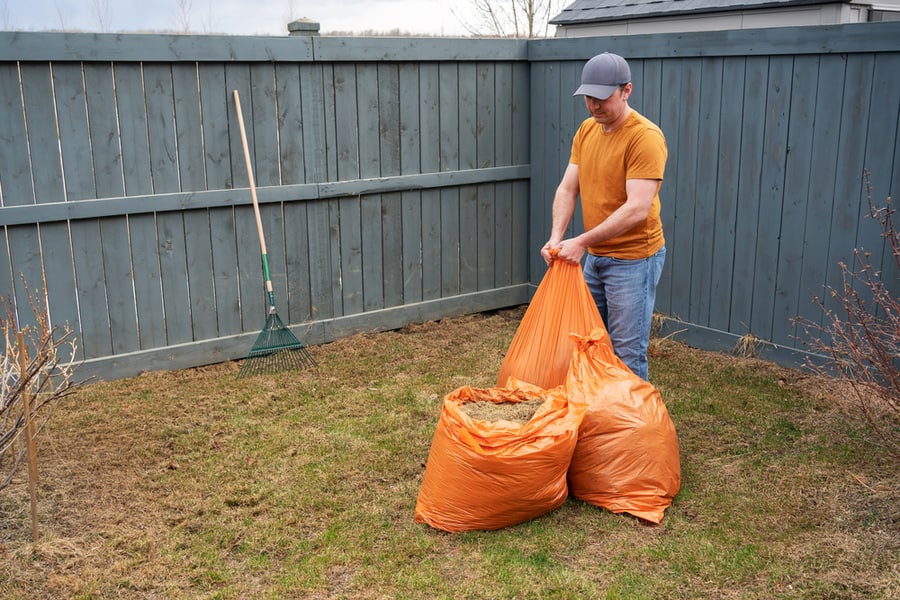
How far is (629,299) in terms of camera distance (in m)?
3.60

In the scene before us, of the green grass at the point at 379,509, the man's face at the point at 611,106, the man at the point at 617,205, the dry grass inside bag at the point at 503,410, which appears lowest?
the green grass at the point at 379,509

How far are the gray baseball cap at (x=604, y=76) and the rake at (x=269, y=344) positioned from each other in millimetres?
2410

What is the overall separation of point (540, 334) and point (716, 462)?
3.17 ft

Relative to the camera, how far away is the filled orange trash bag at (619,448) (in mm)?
3238

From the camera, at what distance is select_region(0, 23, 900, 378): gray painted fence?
452 cm

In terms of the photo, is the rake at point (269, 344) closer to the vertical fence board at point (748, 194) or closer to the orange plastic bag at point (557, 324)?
the orange plastic bag at point (557, 324)

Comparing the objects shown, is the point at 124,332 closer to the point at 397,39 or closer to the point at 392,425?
the point at 392,425

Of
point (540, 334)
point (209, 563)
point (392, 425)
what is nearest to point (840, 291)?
point (540, 334)

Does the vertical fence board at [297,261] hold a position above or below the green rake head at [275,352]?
above

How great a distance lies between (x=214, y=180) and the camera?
505cm

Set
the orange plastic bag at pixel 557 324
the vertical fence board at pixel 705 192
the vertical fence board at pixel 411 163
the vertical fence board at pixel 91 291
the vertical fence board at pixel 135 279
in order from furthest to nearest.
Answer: the vertical fence board at pixel 411 163, the vertical fence board at pixel 705 192, the vertical fence board at pixel 135 279, the vertical fence board at pixel 91 291, the orange plastic bag at pixel 557 324

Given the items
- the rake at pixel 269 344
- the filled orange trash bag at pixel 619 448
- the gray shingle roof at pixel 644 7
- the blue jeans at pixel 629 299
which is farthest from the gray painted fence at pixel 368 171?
the gray shingle roof at pixel 644 7

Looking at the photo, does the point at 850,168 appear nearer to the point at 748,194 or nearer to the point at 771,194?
the point at 771,194

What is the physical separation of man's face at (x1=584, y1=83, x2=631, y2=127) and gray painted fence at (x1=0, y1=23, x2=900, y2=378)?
1723 millimetres
